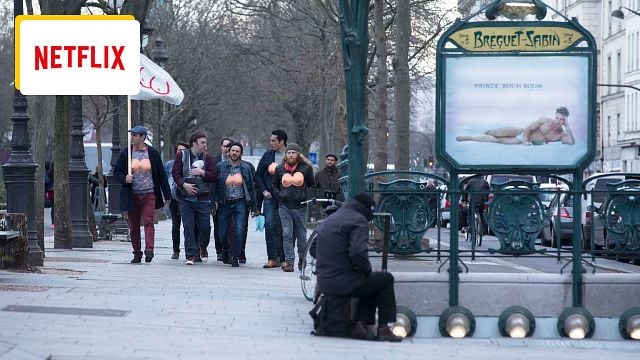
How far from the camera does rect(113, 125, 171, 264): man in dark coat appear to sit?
1866 cm

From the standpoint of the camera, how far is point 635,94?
7681cm

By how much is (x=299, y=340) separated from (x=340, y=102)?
98.4 ft

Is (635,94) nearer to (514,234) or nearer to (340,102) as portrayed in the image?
(340,102)

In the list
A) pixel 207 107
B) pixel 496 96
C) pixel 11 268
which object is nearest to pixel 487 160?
pixel 496 96

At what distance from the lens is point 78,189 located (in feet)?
82.8

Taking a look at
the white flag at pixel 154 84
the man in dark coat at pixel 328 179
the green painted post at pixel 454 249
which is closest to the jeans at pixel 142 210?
the man in dark coat at pixel 328 179

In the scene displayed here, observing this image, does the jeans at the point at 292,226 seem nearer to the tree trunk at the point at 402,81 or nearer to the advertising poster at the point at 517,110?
the advertising poster at the point at 517,110

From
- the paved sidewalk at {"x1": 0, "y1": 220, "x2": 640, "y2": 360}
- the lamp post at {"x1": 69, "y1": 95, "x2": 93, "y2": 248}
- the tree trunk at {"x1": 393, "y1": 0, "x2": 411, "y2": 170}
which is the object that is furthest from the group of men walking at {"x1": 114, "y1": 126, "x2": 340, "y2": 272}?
the tree trunk at {"x1": 393, "y1": 0, "x2": 411, "y2": 170}

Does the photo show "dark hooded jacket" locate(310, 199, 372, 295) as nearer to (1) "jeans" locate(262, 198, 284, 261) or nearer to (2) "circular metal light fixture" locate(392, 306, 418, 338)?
(2) "circular metal light fixture" locate(392, 306, 418, 338)

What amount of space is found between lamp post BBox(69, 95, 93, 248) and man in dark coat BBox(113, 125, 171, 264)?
5324 millimetres

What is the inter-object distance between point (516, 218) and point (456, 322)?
1219 mm

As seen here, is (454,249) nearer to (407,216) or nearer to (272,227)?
(407,216)

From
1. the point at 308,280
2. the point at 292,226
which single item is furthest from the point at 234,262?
the point at 308,280

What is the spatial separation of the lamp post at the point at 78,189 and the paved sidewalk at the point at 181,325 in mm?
6869
